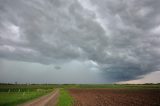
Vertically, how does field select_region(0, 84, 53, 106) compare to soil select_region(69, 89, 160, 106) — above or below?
above

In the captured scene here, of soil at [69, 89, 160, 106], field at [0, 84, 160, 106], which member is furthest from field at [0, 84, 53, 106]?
soil at [69, 89, 160, 106]

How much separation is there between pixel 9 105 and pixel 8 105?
0.52ft

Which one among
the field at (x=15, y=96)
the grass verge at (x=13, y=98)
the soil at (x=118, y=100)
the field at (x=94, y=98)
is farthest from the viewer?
the field at (x=15, y=96)

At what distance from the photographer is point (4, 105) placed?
29422 mm

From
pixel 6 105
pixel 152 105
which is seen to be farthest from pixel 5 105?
pixel 152 105

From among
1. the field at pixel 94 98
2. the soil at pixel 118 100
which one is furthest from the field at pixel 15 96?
the soil at pixel 118 100

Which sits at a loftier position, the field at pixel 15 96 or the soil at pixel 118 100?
the field at pixel 15 96

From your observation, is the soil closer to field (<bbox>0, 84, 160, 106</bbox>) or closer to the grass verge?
field (<bbox>0, 84, 160, 106</bbox>)

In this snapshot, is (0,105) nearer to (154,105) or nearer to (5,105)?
(5,105)

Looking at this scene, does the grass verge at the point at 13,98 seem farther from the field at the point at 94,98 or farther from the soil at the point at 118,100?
the soil at the point at 118,100

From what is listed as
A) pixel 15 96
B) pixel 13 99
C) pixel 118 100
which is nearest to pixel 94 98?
pixel 118 100

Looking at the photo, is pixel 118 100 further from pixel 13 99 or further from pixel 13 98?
pixel 13 98

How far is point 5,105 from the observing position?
1155 inches

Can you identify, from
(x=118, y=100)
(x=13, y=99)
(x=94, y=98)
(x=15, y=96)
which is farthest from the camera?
(x=15, y=96)
